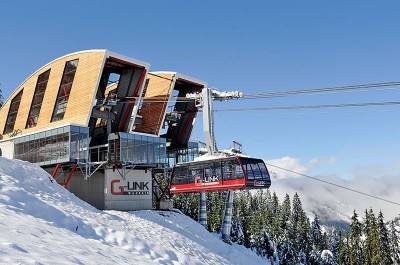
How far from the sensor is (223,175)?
33750 mm

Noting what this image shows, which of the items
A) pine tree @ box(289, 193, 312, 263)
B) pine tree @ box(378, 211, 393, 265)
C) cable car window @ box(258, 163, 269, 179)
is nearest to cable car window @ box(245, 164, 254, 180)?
cable car window @ box(258, 163, 269, 179)

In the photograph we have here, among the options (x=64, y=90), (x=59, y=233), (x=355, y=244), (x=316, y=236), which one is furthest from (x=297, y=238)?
(x=59, y=233)

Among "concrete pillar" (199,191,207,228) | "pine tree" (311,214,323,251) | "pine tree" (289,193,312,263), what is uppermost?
"concrete pillar" (199,191,207,228)

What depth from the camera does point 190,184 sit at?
37.3 meters

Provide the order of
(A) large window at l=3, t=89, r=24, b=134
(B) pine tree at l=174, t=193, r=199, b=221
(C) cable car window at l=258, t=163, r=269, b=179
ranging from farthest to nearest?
(B) pine tree at l=174, t=193, r=199, b=221, (A) large window at l=3, t=89, r=24, b=134, (C) cable car window at l=258, t=163, r=269, b=179

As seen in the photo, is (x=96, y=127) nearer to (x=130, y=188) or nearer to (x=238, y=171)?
(x=130, y=188)

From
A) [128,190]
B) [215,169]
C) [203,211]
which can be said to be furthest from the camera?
[203,211]

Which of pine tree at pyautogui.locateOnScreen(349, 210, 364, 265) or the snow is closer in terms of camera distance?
the snow

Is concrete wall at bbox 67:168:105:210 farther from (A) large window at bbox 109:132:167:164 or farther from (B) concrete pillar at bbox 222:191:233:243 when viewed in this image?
(B) concrete pillar at bbox 222:191:233:243

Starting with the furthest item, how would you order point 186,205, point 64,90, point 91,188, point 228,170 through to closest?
point 186,205, point 91,188, point 64,90, point 228,170

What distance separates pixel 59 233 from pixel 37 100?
115 ft

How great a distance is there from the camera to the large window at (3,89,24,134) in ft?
166

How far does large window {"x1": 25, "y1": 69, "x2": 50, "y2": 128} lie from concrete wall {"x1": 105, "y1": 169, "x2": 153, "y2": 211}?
37.1ft

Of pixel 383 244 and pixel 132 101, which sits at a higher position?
pixel 132 101
